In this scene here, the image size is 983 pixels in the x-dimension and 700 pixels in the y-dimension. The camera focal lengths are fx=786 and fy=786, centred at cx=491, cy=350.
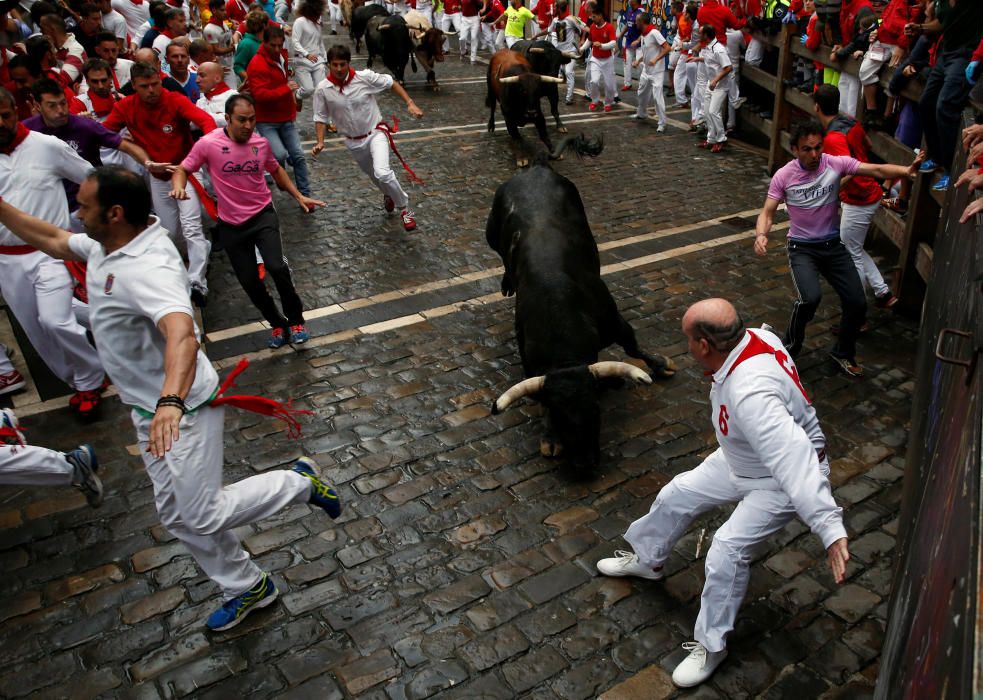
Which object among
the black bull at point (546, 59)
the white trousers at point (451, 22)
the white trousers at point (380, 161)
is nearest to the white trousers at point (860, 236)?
the white trousers at point (380, 161)

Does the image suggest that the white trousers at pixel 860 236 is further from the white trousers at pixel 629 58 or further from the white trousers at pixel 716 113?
the white trousers at pixel 629 58

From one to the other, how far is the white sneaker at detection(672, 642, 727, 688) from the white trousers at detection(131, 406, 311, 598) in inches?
83.6

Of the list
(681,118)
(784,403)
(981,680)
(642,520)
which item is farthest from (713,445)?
(681,118)

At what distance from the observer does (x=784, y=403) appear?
11.2 ft

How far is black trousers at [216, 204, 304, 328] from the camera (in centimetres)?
684

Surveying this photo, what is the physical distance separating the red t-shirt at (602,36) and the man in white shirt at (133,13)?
8360 mm

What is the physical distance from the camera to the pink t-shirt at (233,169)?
6.66 m

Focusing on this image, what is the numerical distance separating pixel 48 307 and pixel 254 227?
68.8 inches

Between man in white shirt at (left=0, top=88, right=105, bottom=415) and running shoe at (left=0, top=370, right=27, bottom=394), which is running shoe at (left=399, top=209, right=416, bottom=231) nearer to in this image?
man in white shirt at (left=0, top=88, right=105, bottom=415)

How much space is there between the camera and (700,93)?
45.9 ft

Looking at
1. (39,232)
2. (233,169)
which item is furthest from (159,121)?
(39,232)

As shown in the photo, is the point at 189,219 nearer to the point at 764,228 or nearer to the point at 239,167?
the point at 239,167

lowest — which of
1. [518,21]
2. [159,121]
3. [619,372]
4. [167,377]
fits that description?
[619,372]

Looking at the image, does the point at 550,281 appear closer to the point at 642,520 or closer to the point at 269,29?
the point at 642,520
